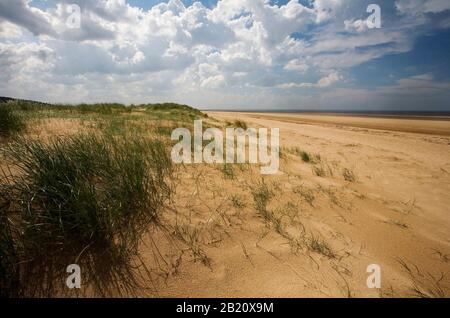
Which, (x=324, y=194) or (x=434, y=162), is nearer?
(x=324, y=194)

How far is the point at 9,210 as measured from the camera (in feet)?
6.06

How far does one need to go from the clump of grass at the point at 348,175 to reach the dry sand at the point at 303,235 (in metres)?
0.29

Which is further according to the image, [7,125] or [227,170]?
[7,125]

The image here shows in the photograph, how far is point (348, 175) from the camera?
15.9ft

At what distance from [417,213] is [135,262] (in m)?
4.02

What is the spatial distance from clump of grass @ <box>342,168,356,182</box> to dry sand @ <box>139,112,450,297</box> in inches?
11.5

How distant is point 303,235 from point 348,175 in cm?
312

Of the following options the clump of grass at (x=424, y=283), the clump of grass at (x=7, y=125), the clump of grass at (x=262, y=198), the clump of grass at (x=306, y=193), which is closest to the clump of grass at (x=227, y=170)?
the clump of grass at (x=262, y=198)

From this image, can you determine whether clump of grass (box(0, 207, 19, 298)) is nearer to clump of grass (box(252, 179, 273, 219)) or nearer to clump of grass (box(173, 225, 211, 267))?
clump of grass (box(173, 225, 211, 267))

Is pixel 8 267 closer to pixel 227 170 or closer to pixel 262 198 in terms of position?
pixel 262 198

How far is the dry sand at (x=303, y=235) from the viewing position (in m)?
1.82

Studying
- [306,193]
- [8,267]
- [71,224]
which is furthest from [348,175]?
[8,267]
